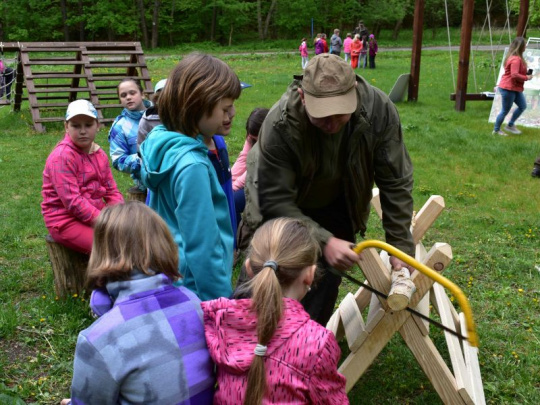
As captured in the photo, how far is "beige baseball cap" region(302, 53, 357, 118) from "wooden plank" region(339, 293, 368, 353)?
4.00ft

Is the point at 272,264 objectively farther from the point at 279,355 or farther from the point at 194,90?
the point at 194,90

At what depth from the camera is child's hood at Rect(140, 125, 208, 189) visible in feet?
8.14

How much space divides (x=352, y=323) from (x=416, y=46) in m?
11.4

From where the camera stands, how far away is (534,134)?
10789mm

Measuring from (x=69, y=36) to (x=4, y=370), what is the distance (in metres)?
43.8

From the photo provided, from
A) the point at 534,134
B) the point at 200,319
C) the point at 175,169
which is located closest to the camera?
the point at 200,319

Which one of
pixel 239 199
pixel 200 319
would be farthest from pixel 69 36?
pixel 200 319

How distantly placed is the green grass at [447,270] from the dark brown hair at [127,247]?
5.53 feet

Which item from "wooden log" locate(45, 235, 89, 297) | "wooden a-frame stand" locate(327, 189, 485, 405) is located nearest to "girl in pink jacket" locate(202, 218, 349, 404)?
"wooden a-frame stand" locate(327, 189, 485, 405)

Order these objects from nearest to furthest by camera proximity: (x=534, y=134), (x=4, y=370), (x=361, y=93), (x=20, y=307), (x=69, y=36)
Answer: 1. (x=361, y=93)
2. (x=4, y=370)
3. (x=20, y=307)
4. (x=534, y=134)
5. (x=69, y=36)

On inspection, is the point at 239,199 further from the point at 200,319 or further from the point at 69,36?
the point at 69,36

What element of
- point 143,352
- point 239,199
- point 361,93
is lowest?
point 239,199

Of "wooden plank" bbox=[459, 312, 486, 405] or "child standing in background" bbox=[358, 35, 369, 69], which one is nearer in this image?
"wooden plank" bbox=[459, 312, 486, 405]

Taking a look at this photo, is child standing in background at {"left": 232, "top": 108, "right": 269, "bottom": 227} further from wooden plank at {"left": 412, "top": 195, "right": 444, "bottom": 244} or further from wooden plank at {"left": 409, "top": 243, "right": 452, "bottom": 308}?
wooden plank at {"left": 409, "top": 243, "right": 452, "bottom": 308}
